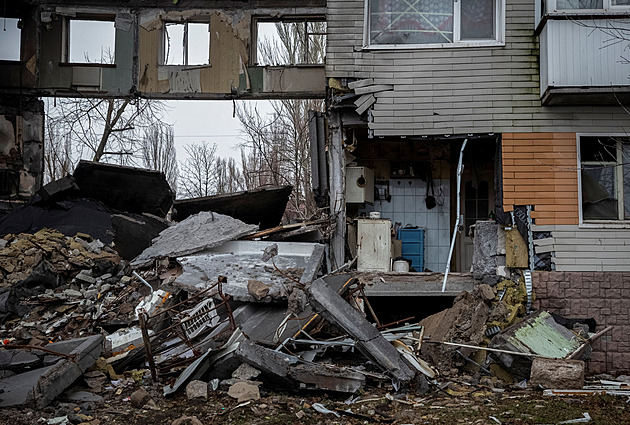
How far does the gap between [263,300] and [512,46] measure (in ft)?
18.8

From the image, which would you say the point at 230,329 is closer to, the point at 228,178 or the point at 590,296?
the point at 590,296

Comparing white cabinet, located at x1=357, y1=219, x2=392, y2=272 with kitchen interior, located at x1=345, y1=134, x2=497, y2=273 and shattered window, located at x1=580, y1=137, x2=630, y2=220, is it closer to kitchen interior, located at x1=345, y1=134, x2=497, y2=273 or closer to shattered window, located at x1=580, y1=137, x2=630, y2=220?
kitchen interior, located at x1=345, y1=134, x2=497, y2=273

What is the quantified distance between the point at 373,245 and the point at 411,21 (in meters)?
3.82

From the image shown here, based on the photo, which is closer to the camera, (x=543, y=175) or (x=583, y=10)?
(x=583, y=10)

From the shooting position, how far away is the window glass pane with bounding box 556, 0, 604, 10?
8.70 meters

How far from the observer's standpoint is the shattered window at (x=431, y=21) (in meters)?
9.55

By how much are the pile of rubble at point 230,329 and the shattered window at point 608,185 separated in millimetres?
1743

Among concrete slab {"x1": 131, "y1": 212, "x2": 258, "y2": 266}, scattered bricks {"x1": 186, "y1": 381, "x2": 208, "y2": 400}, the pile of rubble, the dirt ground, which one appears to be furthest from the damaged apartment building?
scattered bricks {"x1": 186, "y1": 381, "x2": 208, "y2": 400}

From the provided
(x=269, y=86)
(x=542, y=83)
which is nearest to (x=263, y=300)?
(x=542, y=83)

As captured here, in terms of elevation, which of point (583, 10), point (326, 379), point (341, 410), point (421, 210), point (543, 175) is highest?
point (583, 10)

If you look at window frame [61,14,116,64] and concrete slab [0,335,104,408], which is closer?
concrete slab [0,335,104,408]

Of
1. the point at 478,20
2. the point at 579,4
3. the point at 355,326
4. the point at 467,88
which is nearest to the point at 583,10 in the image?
the point at 579,4

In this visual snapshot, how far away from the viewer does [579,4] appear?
873 centimetres

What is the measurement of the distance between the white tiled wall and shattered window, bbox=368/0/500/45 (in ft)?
9.63
